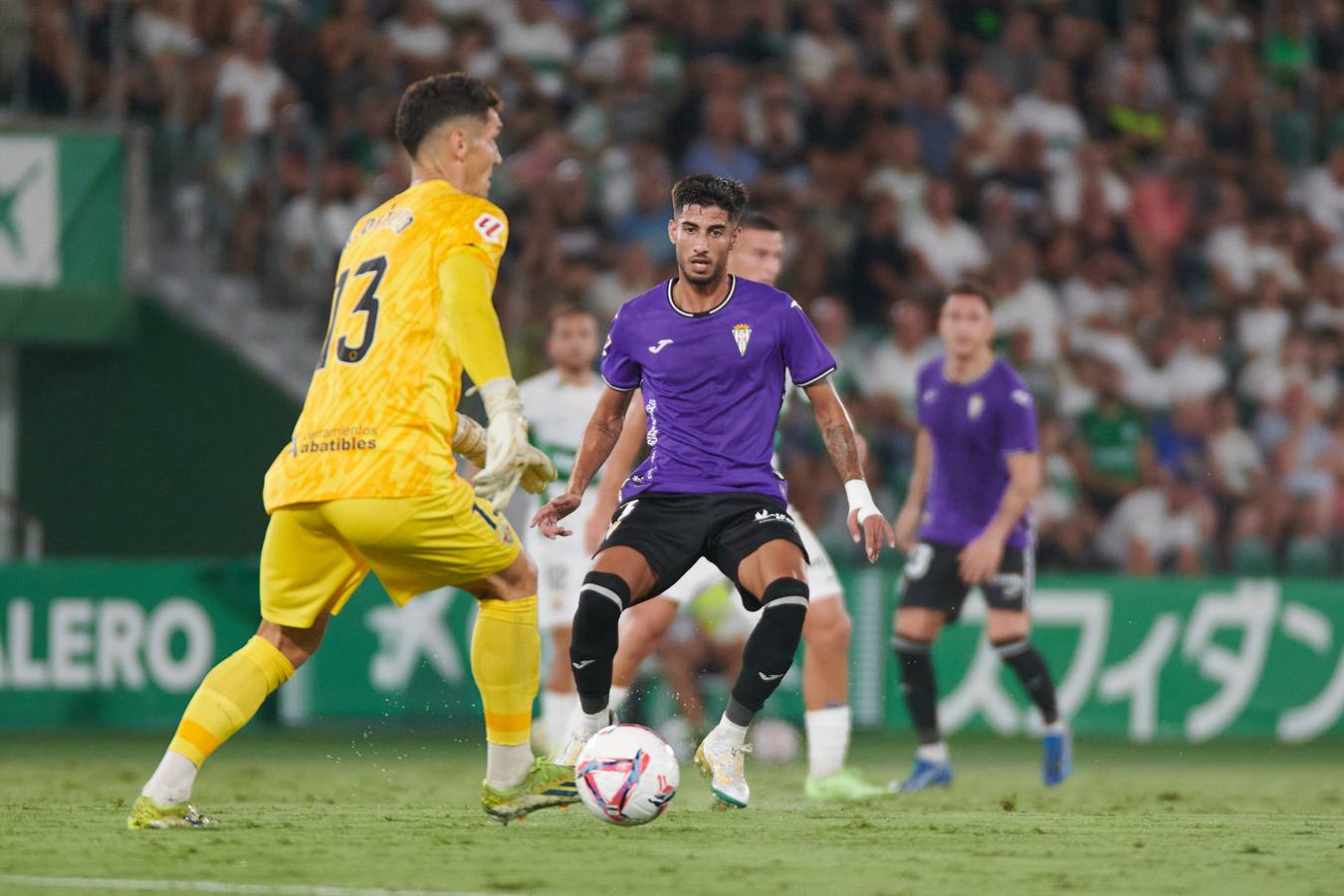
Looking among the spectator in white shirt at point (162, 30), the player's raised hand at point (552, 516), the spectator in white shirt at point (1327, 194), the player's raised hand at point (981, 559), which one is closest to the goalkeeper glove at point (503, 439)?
the player's raised hand at point (552, 516)

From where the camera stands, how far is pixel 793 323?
25.2 feet

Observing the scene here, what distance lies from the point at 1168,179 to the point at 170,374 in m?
8.85

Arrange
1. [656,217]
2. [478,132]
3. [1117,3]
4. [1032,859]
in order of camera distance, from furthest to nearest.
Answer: [1117,3]
[656,217]
[478,132]
[1032,859]

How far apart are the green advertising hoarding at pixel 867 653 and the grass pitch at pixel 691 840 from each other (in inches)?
109

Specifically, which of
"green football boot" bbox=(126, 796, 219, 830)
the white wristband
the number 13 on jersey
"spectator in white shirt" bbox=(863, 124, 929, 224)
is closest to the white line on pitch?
"green football boot" bbox=(126, 796, 219, 830)

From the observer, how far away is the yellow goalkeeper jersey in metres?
6.48

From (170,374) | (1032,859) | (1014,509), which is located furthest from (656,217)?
(1032,859)

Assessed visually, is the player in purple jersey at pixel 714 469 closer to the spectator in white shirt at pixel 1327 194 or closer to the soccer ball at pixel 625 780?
the soccer ball at pixel 625 780

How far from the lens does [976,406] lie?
10.5 meters

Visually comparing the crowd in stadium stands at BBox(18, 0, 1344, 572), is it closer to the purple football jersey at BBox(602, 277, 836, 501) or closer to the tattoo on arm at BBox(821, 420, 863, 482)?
the purple football jersey at BBox(602, 277, 836, 501)

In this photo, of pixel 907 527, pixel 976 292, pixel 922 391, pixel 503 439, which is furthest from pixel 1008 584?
pixel 503 439

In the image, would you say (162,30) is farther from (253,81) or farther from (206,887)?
(206,887)

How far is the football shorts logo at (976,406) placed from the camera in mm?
10461

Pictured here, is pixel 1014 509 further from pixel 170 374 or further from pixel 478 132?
pixel 170 374
